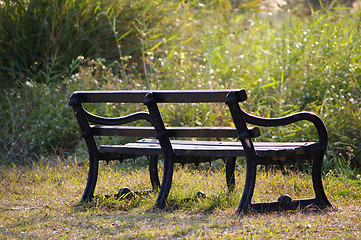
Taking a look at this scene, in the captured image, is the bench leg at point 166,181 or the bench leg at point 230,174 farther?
the bench leg at point 230,174

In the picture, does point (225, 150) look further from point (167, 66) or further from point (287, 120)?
point (167, 66)

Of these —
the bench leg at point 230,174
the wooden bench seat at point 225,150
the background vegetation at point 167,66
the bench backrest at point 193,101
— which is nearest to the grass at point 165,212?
the bench leg at point 230,174

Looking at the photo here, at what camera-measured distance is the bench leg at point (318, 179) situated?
4.04 m

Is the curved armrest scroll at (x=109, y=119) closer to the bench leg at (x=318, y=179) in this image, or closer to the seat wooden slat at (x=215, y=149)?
the seat wooden slat at (x=215, y=149)

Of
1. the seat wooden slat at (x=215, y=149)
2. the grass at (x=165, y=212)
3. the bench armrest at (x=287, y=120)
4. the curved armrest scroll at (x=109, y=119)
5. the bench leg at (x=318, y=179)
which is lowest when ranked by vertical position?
the grass at (x=165, y=212)

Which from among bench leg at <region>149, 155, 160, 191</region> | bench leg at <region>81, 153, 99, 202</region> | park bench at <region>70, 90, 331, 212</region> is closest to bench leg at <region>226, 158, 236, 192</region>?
park bench at <region>70, 90, 331, 212</region>

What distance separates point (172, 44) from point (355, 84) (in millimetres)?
3688

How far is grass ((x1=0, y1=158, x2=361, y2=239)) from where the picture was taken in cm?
348

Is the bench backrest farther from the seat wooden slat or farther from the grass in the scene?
the grass

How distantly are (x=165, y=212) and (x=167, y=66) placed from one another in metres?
3.97

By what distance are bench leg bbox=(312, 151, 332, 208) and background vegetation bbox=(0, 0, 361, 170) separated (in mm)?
1516

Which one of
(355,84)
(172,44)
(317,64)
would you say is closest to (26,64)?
Answer: (172,44)

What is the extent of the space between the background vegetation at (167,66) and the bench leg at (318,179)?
1.52 meters

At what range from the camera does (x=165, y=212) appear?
13.4ft
